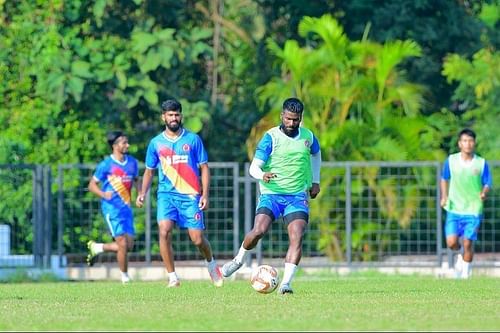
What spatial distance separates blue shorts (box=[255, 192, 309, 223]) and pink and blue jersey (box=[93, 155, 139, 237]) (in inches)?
251

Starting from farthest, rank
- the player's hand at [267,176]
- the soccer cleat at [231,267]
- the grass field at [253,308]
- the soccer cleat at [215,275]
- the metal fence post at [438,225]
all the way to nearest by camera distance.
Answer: the metal fence post at [438,225], the soccer cleat at [215,275], the soccer cleat at [231,267], the player's hand at [267,176], the grass field at [253,308]

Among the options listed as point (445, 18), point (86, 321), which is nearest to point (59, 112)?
point (445, 18)

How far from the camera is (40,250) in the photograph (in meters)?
26.9

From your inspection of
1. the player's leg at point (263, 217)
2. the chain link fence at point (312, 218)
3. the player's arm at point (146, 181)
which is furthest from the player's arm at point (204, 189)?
the chain link fence at point (312, 218)

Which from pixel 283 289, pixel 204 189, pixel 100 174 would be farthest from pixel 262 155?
pixel 100 174

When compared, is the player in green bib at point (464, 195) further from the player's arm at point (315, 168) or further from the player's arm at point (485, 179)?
the player's arm at point (315, 168)

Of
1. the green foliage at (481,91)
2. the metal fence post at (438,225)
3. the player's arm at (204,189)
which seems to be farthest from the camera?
the green foliage at (481,91)

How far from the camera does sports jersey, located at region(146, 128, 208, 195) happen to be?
65.7 ft

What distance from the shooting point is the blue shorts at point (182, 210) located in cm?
1995

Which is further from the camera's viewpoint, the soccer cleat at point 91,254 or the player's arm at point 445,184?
the soccer cleat at point 91,254

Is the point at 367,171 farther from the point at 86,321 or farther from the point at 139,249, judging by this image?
the point at 86,321

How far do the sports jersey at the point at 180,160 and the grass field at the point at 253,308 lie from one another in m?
1.24

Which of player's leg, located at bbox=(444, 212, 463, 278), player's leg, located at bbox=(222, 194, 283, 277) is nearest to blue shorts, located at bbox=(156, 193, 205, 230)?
player's leg, located at bbox=(222, 194, 283, 277)

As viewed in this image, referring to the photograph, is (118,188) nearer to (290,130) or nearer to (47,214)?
(47,214)
